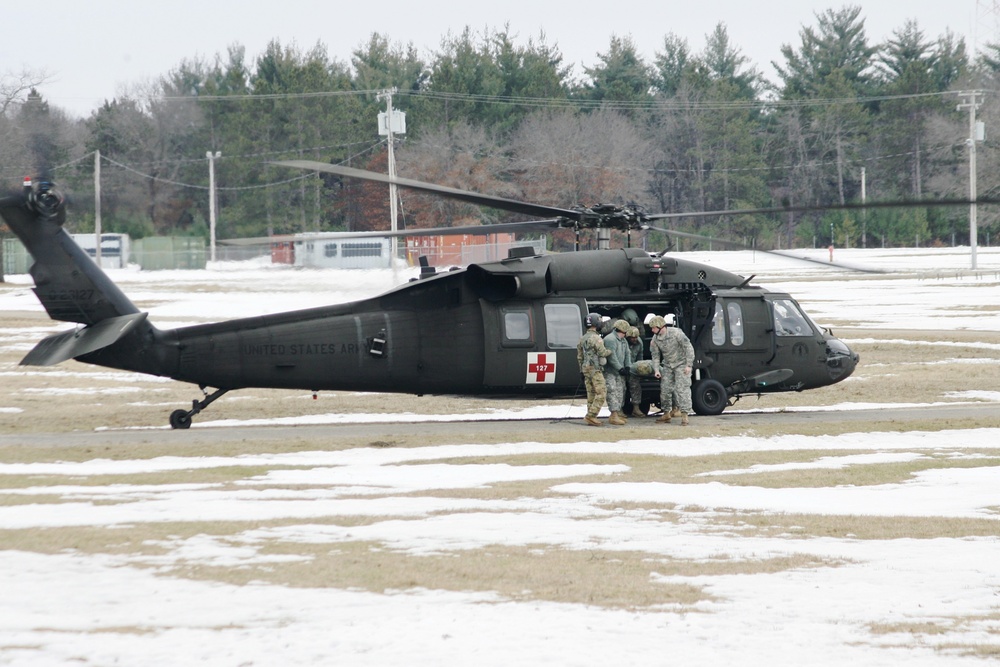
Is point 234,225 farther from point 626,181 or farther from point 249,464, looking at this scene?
point 249,464

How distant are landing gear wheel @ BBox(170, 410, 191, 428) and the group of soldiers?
20.1 ft

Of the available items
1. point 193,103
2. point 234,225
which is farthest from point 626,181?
point 193,103

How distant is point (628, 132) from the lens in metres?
95.0

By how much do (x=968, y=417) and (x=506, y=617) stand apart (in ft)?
44.9

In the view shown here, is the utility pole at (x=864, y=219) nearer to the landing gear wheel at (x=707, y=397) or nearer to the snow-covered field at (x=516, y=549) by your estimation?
the landing gear wheel at (x=707, y=397)

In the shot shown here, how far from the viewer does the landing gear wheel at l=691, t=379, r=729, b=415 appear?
20.0 metres

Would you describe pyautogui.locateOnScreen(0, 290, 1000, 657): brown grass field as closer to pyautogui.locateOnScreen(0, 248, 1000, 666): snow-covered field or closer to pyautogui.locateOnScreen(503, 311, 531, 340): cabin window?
pyautogui.locateOnScreen(0, 248, 1000, 666): snow-covered field

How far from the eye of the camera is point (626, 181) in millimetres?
87750

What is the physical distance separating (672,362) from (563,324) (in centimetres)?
175

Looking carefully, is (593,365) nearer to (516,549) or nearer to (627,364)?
(627,364)

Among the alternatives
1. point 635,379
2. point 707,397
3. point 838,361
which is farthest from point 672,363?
point 838,361

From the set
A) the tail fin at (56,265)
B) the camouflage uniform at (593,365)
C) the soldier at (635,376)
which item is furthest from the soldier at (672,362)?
the tail fin at (56,265)

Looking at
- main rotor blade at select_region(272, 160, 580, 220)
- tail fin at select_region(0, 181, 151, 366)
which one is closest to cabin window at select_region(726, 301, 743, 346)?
main rotor blade at select_region(272, 160, 580, 220)

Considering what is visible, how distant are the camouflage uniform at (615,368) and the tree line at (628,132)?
39.9 meters
